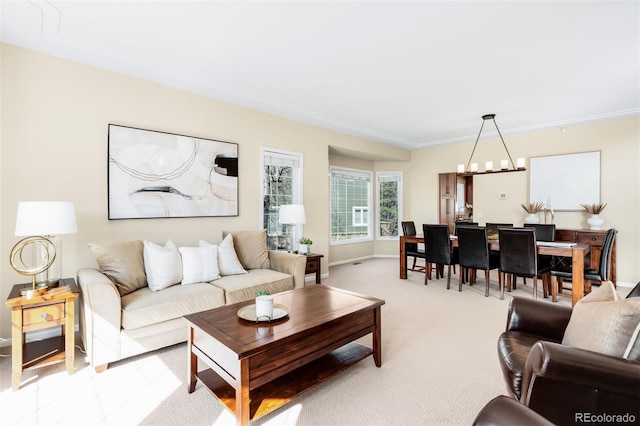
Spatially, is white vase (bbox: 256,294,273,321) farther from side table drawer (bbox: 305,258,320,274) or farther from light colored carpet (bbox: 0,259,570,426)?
side table drawer (bbox: 305,258,320,274)

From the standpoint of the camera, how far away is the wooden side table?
2082mm

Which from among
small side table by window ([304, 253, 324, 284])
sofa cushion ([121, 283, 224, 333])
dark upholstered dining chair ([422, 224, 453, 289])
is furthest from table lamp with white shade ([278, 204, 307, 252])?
dark upholstered dining chair ([422, 224, 453, 289])

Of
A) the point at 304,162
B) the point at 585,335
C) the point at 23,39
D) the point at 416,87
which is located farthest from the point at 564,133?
the point at 23,39

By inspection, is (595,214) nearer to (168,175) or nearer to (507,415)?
(507,415)

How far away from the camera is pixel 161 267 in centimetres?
287

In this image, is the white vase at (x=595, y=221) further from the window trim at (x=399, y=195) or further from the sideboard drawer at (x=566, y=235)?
the window trim at (x=399, y=195)

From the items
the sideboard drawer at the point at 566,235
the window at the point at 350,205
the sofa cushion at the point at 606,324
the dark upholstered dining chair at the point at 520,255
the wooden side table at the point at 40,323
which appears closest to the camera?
the sofa cushion at the point at 606,324

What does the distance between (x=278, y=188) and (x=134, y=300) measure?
2.74 meters

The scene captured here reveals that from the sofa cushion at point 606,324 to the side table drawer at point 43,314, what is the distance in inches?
128

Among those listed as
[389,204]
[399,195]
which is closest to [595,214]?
[399,195]

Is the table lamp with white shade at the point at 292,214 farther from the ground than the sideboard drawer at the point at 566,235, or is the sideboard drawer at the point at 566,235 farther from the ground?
the table lamp with white shade at the point at 292,214

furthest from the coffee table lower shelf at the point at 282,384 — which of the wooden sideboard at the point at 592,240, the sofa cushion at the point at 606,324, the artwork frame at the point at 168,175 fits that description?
the wooden sideboard at the point at 592,240

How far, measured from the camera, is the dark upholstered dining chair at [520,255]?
12.8 feet

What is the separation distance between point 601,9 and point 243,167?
3.88m
